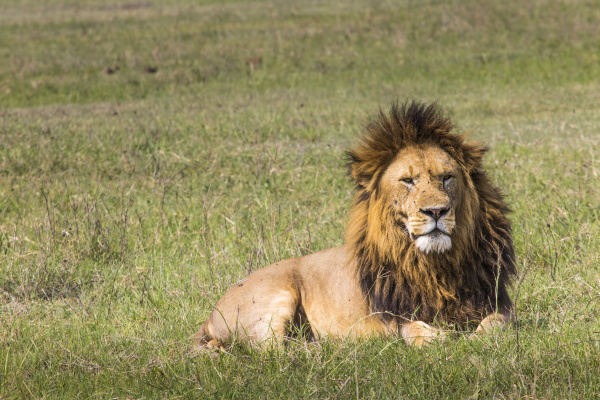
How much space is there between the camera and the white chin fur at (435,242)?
3.41 metres

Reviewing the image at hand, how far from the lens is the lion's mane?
362 centimetres

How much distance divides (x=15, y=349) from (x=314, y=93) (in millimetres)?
12330

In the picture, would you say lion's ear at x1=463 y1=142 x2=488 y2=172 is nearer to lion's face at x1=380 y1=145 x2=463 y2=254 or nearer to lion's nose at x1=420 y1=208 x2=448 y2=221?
lion's face at x1=380 y1=145 x2=463 y2=254

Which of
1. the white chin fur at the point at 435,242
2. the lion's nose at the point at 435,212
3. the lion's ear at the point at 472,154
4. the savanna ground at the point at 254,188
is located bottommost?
the savanna ground at the point at 254,188

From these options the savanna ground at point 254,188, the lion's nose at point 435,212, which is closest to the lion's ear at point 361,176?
the lion's nose at point 435,212

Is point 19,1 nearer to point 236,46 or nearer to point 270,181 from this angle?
point 236,46

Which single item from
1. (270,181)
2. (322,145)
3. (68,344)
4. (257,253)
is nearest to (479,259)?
(257,253)

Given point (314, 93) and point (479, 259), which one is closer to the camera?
point (479, 259)

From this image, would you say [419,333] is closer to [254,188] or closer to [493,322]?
[493,322]

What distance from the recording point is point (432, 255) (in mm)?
3582

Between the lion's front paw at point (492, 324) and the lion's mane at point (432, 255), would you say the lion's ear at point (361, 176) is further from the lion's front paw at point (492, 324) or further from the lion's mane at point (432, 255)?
the lion's front paw at point (492, 324)

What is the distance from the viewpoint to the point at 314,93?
15.4 meters

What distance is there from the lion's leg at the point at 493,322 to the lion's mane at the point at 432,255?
48mm

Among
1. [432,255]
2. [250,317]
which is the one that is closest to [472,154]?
[432,255]
